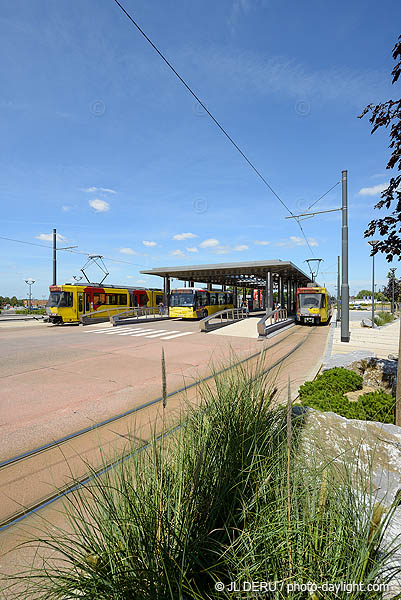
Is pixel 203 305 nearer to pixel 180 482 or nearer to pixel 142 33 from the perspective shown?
pixel 142 33

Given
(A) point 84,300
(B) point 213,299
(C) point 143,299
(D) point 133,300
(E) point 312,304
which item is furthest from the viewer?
(C) point 143,299

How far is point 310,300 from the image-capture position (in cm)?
2367

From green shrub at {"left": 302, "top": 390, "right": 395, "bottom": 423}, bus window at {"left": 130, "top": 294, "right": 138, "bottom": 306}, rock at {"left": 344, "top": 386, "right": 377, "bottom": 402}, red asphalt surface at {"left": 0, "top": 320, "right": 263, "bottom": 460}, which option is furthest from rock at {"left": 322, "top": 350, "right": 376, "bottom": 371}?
bus window at {"left": 130, "top": 294, "right": 138, "bottom": 306}

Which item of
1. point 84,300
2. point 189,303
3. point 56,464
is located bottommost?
point 56,464

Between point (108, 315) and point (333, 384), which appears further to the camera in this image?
point (108, 315)

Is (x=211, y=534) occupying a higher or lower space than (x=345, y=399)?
higher

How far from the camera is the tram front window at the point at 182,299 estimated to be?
25781mm

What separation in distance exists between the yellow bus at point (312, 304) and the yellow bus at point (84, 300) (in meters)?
14.9

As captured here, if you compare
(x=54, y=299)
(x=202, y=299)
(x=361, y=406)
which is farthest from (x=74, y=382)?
(x=202, y=299)

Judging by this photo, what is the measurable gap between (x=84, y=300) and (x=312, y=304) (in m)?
17.9

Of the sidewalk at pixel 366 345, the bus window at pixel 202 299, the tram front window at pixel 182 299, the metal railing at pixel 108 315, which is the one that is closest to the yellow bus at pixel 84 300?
the metal railing at pixel 108 315

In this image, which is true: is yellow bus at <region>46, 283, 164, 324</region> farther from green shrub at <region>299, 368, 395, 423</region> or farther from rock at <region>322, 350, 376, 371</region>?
green shrub at <region>299, 368, 395, 423</region>

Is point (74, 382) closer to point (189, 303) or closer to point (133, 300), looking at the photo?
point (189, 303)

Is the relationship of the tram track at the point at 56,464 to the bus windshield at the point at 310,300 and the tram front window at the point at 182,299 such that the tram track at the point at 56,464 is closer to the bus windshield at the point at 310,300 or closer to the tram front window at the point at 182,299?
the tram front window at the point at 182,299
